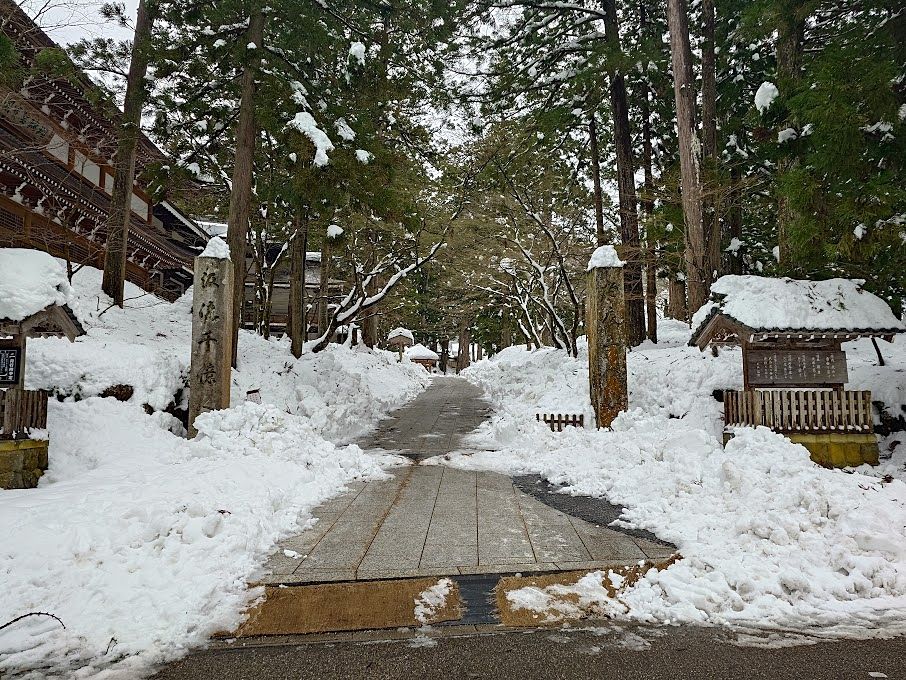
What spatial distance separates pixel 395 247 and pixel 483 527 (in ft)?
48.9

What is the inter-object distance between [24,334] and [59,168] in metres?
12.4

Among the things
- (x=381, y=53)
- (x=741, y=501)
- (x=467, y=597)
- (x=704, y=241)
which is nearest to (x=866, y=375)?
(x=704, y=241)

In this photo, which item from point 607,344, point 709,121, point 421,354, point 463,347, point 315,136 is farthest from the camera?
point 463,347

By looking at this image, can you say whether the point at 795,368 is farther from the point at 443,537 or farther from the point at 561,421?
the point at 443,537

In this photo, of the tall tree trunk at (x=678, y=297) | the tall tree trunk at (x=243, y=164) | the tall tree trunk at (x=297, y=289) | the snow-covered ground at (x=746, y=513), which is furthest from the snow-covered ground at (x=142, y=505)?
the tall tree trunk at (x=678, y=297)

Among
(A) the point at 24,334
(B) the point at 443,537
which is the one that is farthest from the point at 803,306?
(A) the point at 24,334

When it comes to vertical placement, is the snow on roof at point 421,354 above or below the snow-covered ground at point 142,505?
above

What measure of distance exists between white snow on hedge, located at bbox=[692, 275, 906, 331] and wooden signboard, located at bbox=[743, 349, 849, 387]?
1.89ft

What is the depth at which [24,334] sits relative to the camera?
6.70m

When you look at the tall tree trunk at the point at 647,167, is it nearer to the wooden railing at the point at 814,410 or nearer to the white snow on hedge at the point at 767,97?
the white snow on hedge at the point at 767,97

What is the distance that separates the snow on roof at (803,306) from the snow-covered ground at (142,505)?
610 centimetres

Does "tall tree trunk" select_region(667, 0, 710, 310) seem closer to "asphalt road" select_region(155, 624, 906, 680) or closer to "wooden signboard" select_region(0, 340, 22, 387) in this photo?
"asphalt road" select_region(155, 624, 906, 680)

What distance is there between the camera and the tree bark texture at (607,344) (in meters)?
9.23

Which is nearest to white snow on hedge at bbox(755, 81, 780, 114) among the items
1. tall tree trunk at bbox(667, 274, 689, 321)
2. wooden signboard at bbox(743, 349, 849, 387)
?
wooden signboard at bbox(743, 349, 849, 387)
